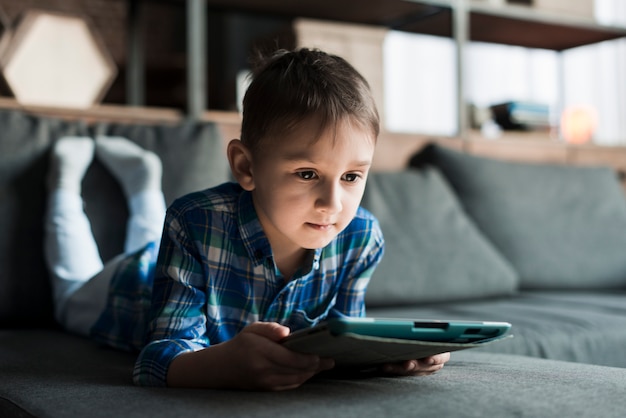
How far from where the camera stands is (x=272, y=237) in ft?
3.99

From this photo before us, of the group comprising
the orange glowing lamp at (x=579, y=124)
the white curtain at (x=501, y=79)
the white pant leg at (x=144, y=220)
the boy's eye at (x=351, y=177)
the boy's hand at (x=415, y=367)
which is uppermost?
the white curtain at (x=501, y=79)

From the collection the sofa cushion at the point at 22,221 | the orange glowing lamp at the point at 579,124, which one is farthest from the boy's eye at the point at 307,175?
the orange glowing lamp at the point at 579,124

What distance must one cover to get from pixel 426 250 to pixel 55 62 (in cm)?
114

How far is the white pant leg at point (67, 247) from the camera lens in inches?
63.3

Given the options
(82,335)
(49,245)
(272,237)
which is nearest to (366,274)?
(272,237)

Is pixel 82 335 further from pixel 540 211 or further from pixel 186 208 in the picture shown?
pixel 540 211

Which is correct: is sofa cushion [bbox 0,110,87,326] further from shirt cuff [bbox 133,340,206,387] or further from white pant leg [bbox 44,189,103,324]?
shirt cuff [bbox 133,340,206,387]

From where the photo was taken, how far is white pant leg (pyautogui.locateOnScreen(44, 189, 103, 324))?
1.61 m

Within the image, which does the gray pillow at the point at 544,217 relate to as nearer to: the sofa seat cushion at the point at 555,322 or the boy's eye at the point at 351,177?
the sofa seat cushion at the point at 555,322

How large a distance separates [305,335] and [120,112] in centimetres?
141

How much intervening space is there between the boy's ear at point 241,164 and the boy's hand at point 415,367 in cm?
34

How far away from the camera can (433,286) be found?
2.08 m

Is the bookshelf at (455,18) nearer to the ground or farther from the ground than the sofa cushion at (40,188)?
farther from the ground

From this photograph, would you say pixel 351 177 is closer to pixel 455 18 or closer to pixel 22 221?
pixel 22 221
